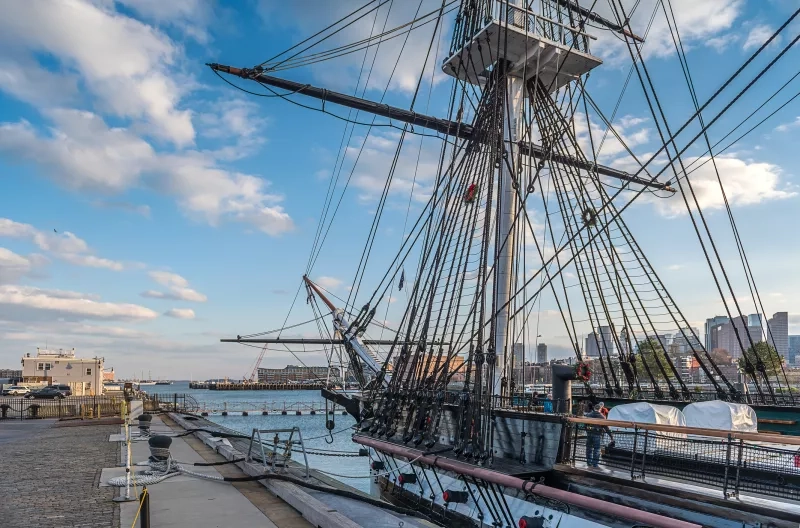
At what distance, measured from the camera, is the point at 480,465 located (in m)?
9.68

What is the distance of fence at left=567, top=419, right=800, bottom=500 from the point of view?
7.34 m

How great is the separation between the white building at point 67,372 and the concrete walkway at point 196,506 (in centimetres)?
5952

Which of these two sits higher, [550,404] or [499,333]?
[499,333]

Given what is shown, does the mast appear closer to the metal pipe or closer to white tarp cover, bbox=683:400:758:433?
the metal pipe

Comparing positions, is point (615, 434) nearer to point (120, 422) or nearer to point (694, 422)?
point (694, 422)

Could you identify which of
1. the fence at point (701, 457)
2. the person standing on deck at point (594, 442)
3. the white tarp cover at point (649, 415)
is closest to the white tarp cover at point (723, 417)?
the white tarp cover at point (649, 415)

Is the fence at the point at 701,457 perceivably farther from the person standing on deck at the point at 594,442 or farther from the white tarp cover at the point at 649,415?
the white tarp cover at the point at 649,415

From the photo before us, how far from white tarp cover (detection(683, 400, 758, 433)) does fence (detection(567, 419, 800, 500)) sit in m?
1.03

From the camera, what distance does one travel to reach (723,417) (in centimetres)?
980

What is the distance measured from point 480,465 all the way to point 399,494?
3966 mm

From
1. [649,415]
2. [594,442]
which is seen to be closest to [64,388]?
[594,442]

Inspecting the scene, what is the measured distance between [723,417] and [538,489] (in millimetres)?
3811

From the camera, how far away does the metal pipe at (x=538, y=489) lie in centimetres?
634

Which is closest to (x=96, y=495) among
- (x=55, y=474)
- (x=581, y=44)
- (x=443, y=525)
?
(x=55, y=474)
